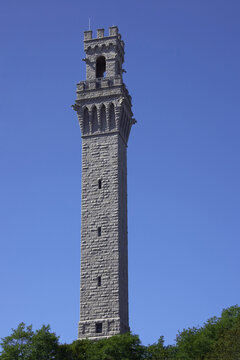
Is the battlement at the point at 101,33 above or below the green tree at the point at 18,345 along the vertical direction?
above

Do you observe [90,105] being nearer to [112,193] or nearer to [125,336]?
[112,193]

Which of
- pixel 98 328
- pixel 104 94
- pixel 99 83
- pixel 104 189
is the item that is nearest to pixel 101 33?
pixel 99 83

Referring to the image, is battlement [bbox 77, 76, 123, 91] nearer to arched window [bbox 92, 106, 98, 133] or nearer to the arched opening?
arched window [bbox 92, 106, 98, 133]

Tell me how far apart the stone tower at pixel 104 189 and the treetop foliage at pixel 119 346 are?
4.63 meters

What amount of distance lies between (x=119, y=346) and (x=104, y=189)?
58.6 ft

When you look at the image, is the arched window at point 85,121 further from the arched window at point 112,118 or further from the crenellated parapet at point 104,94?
the arched window at point 112,118

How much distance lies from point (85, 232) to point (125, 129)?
1370 centimetres

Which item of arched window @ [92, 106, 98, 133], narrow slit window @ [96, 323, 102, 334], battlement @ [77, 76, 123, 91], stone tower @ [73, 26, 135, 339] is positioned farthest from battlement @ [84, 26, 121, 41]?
narrow slit window @ [96, 323, 102, 334]

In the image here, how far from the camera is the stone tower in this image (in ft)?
201

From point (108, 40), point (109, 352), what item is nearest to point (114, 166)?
point (108, 40)

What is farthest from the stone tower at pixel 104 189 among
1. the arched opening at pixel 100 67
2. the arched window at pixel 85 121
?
the arched opening at pixel 100 67

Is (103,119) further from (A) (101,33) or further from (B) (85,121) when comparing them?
(A) (101,33)

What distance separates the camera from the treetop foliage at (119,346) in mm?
52656

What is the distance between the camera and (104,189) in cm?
6588
